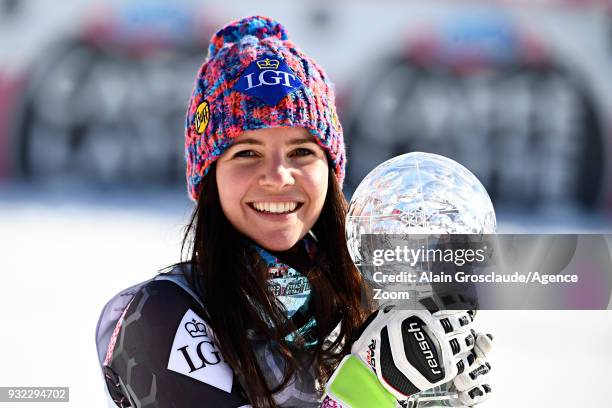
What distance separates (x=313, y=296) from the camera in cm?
173

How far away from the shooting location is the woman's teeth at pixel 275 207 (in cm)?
168

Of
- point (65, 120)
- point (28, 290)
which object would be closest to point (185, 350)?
point (28, 290)

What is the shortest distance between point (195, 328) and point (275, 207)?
0.33 meters

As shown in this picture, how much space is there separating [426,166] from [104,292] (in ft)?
9.28

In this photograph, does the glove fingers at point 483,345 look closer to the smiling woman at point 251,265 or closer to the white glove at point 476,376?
the white glove at point 476,376

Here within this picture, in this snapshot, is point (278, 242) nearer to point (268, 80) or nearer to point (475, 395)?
point (268, 80)

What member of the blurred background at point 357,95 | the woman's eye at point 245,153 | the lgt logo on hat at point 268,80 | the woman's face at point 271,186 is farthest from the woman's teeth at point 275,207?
the blurred background at point 357,95

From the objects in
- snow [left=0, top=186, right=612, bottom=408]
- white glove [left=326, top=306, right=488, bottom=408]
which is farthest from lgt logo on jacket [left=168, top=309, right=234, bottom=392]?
snow [left=0, top=186, right=612, bottom=408]

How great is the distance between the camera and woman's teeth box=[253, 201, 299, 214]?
168 centimetres

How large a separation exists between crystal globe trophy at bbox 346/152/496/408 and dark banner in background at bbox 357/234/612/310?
0.06 feet

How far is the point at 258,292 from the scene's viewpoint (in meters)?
1.64

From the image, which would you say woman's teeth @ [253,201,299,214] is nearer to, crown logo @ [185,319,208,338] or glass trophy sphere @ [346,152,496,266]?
glass trophy sphere @ [346,152,496,266]

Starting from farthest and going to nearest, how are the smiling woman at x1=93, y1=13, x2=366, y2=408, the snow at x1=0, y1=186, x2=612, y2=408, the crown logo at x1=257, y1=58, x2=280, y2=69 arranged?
the snow at x1=0, y1=186, x2=612, y2=408 → the crown logo at x1=257, y1=58, x2=280, y2=69 → the smiling woman at x1=93, y1=13, x2=366, y2=408

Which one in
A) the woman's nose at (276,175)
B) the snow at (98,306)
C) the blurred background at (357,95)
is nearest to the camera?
the woman's nose at (276,175)
